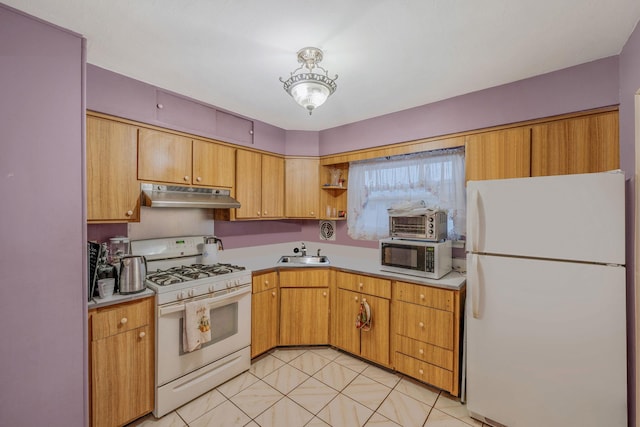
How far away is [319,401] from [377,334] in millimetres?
754

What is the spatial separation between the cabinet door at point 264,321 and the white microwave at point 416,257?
1.15 m

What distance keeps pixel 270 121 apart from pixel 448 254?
2297mm

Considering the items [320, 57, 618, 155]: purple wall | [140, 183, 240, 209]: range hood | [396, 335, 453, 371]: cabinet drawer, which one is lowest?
[396, 335, 453, 371]: cabinet drawer

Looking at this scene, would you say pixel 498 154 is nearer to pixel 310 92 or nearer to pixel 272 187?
pixel 310 92

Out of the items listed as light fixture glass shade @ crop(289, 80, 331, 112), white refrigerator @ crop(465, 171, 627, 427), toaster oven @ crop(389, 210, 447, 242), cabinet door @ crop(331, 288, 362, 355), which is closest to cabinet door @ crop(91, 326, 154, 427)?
cabinet door @ crop(331, 288, 362, 355)

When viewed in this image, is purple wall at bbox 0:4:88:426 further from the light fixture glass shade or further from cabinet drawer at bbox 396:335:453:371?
cabinet drawer at bbox 396:335:453:371

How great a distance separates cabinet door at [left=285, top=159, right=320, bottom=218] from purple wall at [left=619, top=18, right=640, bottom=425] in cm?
254

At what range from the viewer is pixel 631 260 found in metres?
1.53

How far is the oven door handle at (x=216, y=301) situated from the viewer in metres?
1.94

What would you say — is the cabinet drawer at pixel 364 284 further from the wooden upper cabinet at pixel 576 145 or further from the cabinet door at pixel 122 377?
the cabinet door at pixel 122 377

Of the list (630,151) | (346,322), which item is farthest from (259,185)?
(630,151)

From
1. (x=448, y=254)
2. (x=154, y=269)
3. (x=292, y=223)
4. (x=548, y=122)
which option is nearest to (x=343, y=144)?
(x=292, y=223)

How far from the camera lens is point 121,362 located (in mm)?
1784

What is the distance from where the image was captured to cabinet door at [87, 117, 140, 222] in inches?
75.5
